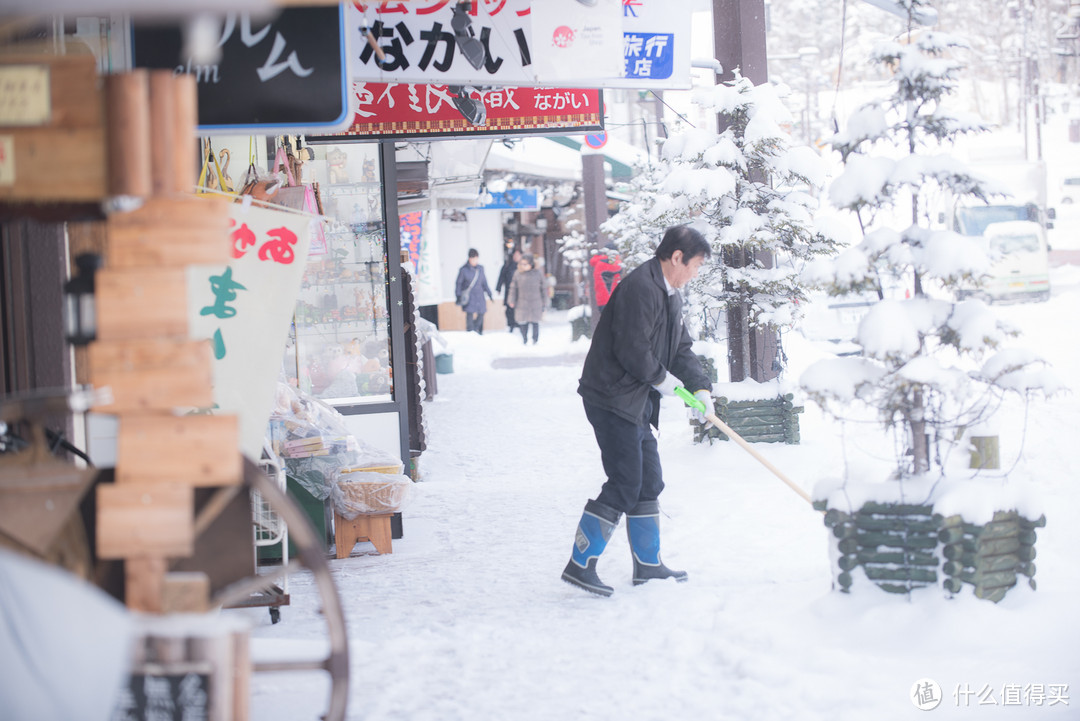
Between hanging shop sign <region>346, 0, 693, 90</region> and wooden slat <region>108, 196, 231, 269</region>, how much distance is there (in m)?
3.54

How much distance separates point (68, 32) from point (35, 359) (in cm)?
153

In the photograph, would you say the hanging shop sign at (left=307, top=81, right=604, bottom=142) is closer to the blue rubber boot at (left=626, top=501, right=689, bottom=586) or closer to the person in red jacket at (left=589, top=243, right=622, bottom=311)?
the blue rubber boot at (left=626, top=501, right=689, bottom=586)

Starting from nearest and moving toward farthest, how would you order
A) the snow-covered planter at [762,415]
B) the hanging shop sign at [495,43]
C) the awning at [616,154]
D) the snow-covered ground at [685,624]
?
the snow-covered ground at [685,624]
the hanging shop sign at [495,43]
the snow-covered planter at [762,415]
the awning at [616,154]

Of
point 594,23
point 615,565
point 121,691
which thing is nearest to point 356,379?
point 615,565

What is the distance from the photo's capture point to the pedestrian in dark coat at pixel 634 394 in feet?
16.8

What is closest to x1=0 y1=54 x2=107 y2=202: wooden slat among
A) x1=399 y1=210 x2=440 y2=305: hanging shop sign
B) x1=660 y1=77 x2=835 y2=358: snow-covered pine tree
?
x1=660 y1=77 x2=835 y2=358: snow-covered pine tree

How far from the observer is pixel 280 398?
5.94 meters

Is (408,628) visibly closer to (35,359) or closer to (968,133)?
(35,359)

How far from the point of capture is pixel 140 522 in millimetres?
2303

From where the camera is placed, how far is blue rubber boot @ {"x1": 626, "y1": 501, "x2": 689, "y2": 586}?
5.30 meters

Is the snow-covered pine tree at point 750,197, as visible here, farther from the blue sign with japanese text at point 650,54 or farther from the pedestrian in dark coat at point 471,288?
the pedestrian in dark coat at point 471,288

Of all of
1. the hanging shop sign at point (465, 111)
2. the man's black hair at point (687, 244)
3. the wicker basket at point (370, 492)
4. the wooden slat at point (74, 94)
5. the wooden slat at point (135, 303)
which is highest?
the hanging shop sign at point (465, 111)

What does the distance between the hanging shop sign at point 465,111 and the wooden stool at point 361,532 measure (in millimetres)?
2861

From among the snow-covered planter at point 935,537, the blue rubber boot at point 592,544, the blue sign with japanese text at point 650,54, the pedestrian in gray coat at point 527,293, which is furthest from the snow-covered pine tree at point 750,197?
the pedestrian in gray coat at point 527,293
